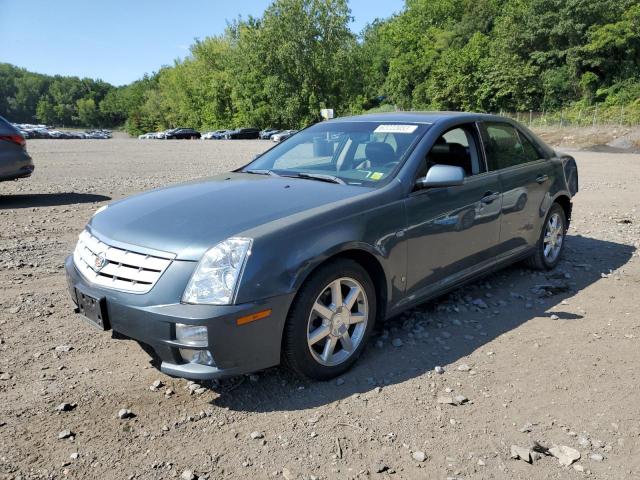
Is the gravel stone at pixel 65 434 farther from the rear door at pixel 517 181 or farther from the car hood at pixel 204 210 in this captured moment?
the rear door at pixel 517 181

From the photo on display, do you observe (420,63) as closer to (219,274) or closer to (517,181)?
(517,181)

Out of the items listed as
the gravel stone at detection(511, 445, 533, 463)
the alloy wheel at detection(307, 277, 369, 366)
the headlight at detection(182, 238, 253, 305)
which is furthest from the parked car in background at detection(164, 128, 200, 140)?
the gravel stone at detection(511, 445, 533, 463)

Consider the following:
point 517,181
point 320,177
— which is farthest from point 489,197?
point 320,177

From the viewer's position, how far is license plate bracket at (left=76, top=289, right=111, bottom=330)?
119 inches

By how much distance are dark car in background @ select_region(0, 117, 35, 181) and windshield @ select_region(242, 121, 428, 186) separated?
21.8 ft

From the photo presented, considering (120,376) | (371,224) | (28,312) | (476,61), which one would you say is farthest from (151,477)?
(476,61)

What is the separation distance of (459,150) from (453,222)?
710 millimetres

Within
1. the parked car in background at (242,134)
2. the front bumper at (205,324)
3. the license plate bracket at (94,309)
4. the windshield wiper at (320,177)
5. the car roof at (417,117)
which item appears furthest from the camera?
the parked car in background at (242,134)

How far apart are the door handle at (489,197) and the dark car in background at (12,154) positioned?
8.43 m

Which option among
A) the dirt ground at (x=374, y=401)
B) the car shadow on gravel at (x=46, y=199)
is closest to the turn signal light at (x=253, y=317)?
the dirt ground at (x=374, y=401)

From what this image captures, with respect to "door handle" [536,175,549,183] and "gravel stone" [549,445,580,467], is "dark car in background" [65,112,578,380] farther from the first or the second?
"gravel stone" [549,445,580,467]

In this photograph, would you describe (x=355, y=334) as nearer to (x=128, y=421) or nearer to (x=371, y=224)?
(x=371, y=224)

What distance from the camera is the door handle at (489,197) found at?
4329 mm

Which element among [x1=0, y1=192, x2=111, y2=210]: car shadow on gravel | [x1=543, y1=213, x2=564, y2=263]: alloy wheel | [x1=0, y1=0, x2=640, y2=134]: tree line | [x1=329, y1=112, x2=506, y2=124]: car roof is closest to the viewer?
[x1=329, y1=112, x2=506, y2=124]: car roof
